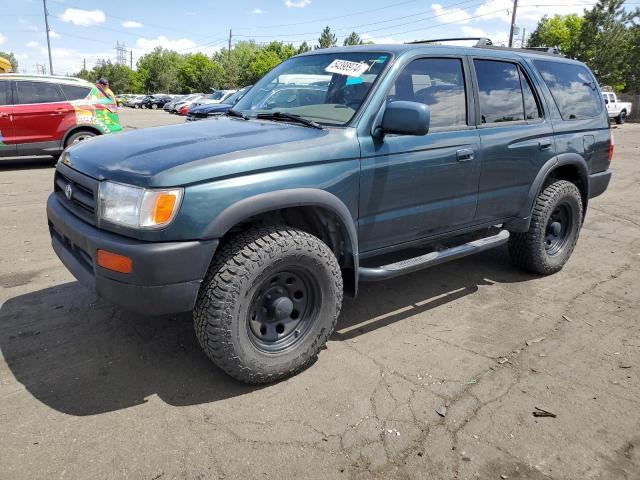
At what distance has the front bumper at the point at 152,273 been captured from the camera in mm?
2445

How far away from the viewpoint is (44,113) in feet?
31.6

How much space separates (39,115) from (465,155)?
8798 millimetres

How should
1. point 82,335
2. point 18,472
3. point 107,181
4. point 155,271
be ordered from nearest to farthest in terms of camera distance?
point 18,472 < point 155,271 < point 107,181 < point 82,335

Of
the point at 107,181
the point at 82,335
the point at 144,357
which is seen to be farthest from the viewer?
the point at 82,335

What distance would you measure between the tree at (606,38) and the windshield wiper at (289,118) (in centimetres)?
4278

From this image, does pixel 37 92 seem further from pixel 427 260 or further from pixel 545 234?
pixel 545 234

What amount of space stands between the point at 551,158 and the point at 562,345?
Result: 5.60 feet

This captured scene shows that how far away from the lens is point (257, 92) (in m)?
4.06

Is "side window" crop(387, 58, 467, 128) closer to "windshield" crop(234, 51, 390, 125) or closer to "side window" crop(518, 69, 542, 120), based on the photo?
"windshield" crop(234, 51, 390, 125)

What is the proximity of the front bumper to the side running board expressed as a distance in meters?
1.13

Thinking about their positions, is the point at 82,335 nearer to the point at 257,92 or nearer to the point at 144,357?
the point at 144,357

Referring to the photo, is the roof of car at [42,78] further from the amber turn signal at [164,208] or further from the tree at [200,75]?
the tree at [200,75]

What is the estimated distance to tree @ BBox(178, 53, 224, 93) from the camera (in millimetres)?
70812

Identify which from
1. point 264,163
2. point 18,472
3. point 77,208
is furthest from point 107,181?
point 18,472
